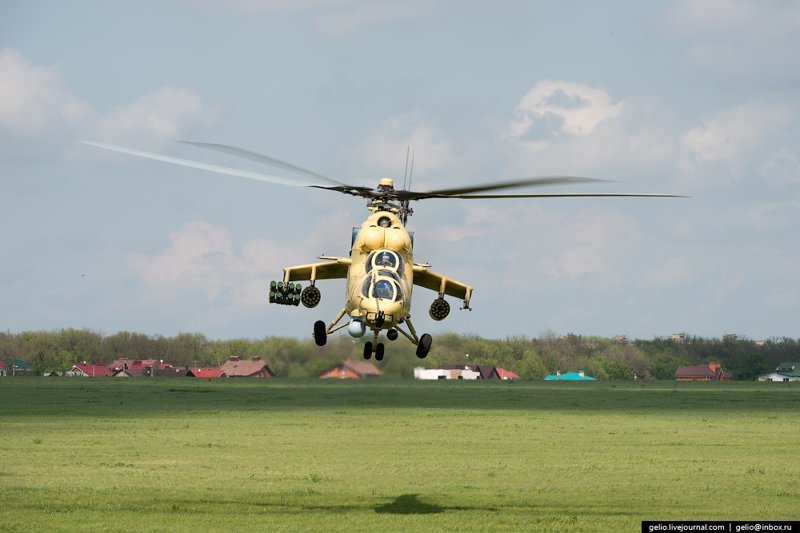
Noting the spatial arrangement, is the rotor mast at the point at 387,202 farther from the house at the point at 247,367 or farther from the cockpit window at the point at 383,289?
the house at the point at 247,367

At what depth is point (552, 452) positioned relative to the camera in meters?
158

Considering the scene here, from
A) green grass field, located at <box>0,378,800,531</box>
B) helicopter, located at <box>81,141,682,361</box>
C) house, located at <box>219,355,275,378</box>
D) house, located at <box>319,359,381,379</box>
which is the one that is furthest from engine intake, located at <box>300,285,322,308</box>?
house, located at <box>219,355,275,378</box>

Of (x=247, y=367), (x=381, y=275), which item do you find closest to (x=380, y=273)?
(x=381, y=275)

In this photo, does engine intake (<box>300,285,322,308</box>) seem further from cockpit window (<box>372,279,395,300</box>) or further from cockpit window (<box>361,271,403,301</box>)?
cockpit window (<box>372,279,395,300</box>)

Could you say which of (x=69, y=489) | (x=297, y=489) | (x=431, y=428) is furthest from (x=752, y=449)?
(x=69, y=489)

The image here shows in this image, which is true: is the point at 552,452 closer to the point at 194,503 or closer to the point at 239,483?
the point at 239,483

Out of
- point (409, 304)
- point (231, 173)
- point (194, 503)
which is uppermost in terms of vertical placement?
point (231, 173)

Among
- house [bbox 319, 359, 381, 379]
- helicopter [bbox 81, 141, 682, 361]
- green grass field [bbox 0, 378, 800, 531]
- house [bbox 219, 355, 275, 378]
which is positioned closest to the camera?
helicopter [bbox 81, 141, 682, 361]

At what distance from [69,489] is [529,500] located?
143ft

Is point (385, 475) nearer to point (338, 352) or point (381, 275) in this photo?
point (338, 352)

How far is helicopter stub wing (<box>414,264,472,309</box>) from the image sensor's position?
1610 inches

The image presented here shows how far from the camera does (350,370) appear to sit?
115m

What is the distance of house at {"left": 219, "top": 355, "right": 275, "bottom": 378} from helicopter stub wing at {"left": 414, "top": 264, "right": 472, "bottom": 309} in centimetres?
8058

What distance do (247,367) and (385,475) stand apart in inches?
967
